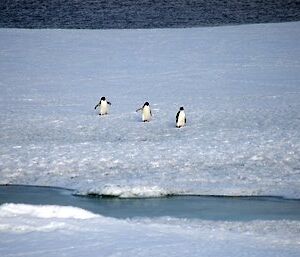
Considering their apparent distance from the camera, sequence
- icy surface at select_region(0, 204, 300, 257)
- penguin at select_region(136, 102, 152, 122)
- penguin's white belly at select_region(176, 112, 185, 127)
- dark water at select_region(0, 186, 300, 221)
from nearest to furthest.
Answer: icy surface at select_region(0, 204, 300, 257)
dark water at select_region(0, 186, 300, 221)
penguin's white belly at select_region(176, 112, 185, 127)
penguin at select_region(136, 102, 152, 122)

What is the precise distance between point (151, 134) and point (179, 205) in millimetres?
5998

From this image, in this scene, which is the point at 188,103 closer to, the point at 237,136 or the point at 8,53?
the point at 237,136

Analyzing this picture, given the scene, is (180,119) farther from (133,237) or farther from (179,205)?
(133,237)

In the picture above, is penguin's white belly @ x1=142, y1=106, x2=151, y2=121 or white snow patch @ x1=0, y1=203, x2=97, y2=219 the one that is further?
penguin's white belly @ x1=142, y1=106, x2=151, y2=121

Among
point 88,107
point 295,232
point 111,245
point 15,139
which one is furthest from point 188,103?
point 111,245

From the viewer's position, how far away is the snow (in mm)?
8008

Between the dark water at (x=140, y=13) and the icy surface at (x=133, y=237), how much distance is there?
1309 inches

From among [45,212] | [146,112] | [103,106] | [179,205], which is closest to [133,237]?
[45,212]

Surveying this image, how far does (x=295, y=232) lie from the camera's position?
8.76m

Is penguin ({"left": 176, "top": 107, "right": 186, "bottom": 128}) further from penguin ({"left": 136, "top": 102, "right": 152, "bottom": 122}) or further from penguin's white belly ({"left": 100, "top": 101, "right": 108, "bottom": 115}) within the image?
penguin's white belly ({"left": 100, "top": 101, "right": 108, "bottom": 115})

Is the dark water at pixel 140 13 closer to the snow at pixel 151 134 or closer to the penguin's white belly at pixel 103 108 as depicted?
the snow at pixel 151 134

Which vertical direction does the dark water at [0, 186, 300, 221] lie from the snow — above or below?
below

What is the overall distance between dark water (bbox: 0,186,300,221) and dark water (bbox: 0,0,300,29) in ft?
100

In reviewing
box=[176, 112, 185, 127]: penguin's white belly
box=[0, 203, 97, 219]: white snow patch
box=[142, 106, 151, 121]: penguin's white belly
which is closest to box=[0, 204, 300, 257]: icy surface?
box=[0, 203, 97, 219]: white snow patch
